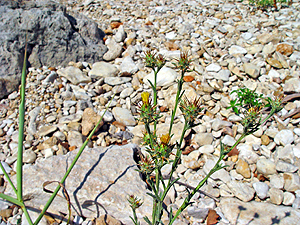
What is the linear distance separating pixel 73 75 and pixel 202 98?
7.07 feet

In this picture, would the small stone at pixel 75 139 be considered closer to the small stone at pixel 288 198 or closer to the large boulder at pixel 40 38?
the large boulder at pixel 40 38

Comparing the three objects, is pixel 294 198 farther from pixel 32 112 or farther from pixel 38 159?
pixel 32 112

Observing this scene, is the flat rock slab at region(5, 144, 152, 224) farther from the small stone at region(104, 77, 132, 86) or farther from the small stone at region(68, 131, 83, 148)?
the small stone at region(104, 77, 132, 86)

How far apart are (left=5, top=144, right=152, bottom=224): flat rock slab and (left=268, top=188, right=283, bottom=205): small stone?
4.24 feet

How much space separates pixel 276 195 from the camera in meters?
2.49

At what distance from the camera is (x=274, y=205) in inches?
94.7

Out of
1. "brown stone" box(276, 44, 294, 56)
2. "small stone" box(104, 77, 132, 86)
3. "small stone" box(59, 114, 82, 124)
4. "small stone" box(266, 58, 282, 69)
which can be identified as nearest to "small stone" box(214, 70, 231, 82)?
"small stone" box(266, 58, 282, 69)

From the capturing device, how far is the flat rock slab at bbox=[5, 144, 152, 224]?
89.5 inches

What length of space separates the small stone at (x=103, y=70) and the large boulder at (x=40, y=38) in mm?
252

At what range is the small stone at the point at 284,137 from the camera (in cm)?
299

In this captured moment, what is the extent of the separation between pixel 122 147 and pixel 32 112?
59.3 inches

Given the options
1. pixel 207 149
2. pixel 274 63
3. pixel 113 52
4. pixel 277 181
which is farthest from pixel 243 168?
pixel 113 52

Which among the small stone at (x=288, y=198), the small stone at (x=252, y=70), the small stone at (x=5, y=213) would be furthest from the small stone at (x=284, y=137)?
the small stone at (x=5, y=213)

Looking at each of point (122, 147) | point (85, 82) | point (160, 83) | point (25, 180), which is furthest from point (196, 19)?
point (25, 180)
